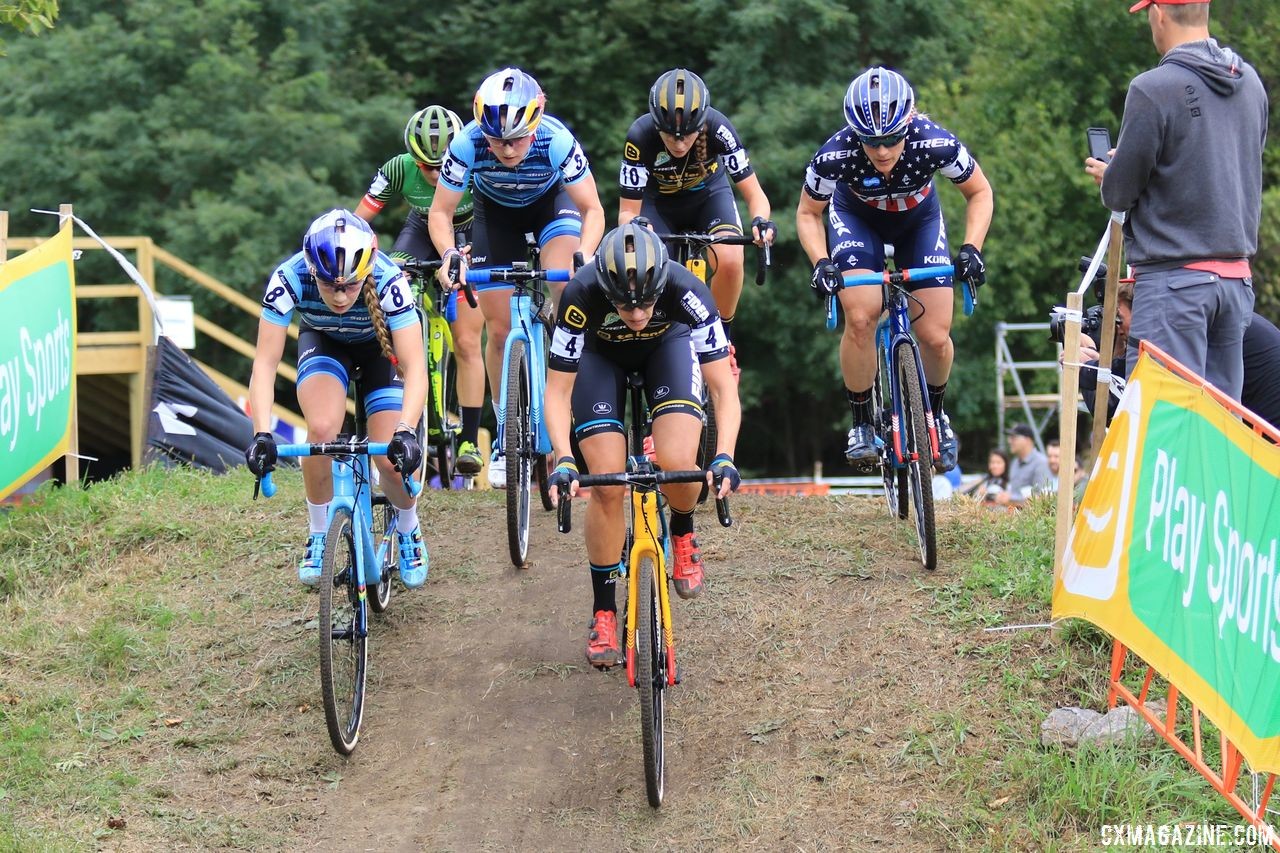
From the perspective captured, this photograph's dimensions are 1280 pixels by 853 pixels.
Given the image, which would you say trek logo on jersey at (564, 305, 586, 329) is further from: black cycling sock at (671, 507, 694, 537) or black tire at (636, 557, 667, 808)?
black tire at (636, 557, 667, 808)

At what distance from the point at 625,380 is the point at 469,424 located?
3.09 metres

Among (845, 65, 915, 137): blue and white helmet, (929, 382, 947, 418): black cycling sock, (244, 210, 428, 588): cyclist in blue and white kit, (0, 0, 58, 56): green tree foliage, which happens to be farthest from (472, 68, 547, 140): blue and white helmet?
(0, 0, 58, 56): green tree foliage

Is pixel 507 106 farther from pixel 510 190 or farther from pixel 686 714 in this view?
pixel 686 714

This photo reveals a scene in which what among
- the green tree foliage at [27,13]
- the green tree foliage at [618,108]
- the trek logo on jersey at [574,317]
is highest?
the green tree foliage at [618,108]

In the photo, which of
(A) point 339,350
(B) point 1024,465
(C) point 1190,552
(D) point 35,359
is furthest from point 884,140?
(B) point 1024,465

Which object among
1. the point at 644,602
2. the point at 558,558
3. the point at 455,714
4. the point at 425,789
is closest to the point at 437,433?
the point at 558,558

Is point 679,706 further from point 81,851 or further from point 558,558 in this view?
point 81,851

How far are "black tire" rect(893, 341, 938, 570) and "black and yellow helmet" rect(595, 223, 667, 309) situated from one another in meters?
2.06

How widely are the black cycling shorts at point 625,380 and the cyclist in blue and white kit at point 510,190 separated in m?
1.53

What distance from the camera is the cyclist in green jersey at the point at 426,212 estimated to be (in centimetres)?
985

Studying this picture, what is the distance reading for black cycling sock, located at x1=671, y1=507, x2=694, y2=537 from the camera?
23.2ft

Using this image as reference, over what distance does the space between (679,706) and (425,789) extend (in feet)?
4.34

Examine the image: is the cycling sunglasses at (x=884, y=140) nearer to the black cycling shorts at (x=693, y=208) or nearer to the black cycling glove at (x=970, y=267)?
the black cycling glove at (x=970, y=267)

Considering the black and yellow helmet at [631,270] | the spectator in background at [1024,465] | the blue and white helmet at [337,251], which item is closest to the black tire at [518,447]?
the blue and white helmet at [337,251]
